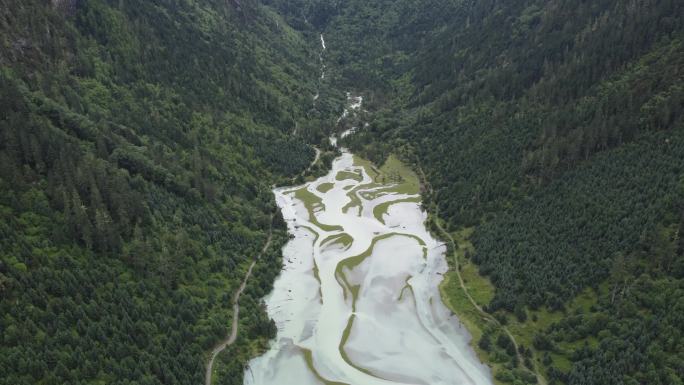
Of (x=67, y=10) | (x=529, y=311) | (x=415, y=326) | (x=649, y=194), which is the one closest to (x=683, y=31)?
(x=649, y=194)

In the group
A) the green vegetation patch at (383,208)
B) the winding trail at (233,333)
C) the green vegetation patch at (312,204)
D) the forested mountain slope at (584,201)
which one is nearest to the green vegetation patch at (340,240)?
the green vegetation patch at (312,204)

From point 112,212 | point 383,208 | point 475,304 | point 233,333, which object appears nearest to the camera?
point 233,333

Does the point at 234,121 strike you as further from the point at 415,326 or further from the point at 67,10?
the point at 415,326

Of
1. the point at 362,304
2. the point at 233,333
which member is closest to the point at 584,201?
the point at 362,304

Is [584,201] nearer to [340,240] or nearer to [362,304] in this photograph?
[362,304]

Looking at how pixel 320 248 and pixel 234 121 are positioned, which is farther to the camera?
pixel 234 121

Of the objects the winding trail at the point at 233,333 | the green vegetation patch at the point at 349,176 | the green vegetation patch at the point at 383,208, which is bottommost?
the winding trail at the point at 233,333

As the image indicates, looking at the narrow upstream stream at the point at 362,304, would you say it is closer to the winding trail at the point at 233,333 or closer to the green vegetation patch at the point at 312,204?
the green vegetation patch at the point at 312,204
